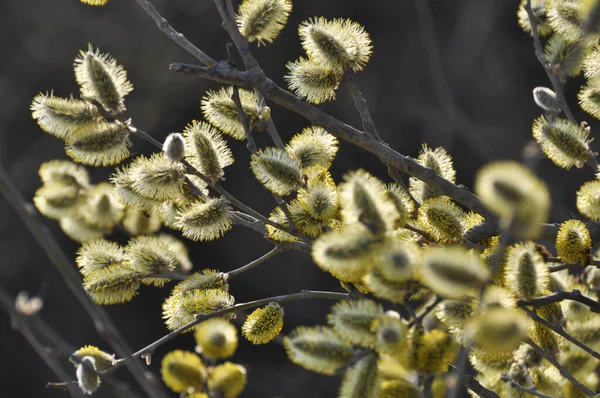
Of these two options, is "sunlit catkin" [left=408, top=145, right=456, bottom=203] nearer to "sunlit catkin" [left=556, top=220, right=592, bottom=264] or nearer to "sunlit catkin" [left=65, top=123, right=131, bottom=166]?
"sunlit catkin" [left=556, top=220, right=592, bottom=264]

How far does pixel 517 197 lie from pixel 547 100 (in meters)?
0.57

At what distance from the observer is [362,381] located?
2.51ft

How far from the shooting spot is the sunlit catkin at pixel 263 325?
0.98 metres

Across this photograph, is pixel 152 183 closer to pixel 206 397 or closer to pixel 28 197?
pixel 206 397

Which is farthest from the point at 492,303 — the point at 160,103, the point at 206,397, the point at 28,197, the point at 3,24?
the point at 3,24

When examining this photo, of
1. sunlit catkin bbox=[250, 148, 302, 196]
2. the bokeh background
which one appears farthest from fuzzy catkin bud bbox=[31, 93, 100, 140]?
the bokeh background

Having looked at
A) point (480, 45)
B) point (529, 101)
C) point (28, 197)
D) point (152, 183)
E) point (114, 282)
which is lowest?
point (529, 101)

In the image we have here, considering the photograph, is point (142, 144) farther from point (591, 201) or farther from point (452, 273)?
point (452, 273)

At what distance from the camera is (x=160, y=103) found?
2844mm

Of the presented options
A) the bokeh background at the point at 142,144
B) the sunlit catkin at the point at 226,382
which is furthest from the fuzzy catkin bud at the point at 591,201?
the bokeh background at the point at 142,144

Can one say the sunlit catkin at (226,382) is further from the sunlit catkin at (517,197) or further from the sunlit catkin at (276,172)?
the sunlit catkin at (517,197)

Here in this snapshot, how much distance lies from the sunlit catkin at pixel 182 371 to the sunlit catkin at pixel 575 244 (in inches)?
20.5

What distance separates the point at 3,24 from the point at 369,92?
160 centimetres

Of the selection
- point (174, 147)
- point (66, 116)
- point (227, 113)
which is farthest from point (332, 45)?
point (66, 116)
